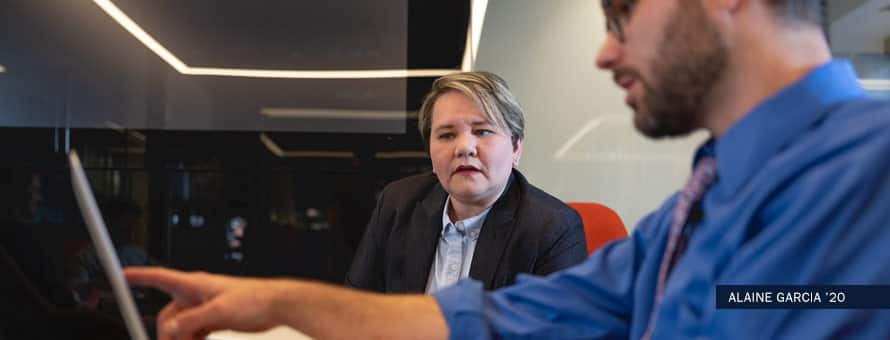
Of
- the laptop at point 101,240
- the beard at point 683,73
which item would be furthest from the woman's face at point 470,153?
the laptop at point 101,240

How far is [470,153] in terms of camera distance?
1793 mm

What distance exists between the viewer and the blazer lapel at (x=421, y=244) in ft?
5.82

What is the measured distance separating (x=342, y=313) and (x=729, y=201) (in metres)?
0.39

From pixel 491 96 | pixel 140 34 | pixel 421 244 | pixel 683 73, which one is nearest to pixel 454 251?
pixel 421 244

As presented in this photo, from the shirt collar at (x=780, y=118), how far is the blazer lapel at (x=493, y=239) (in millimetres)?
1037

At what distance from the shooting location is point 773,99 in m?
0.63

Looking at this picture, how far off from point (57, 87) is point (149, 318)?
92.5 inches

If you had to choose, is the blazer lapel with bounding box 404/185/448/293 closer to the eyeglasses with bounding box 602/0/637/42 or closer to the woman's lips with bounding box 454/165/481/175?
the woman's lips with bounding box 454/165/481/175

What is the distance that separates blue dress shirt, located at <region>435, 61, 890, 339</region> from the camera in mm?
565

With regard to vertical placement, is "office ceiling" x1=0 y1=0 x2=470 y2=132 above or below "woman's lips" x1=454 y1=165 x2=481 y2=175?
above

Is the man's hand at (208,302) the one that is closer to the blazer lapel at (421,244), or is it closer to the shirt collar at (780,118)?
the shirt collar at (780,118)

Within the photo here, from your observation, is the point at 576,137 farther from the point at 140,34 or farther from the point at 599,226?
the point at 140,34

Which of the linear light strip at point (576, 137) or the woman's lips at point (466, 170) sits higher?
the linear light strip at point (576, 137)

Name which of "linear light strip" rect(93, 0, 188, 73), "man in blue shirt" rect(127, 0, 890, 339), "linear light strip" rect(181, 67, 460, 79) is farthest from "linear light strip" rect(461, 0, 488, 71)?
"man in blue shirt" rect(127, 0, 890, 339)
